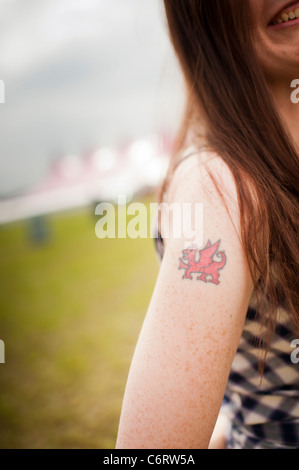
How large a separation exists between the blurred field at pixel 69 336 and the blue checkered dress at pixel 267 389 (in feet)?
7.44

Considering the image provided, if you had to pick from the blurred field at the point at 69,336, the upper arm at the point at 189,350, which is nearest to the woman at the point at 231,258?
the upper arm at the point at 189,350

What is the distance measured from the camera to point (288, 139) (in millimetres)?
1015

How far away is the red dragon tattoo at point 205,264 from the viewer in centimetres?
80

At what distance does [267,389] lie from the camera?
1060mm

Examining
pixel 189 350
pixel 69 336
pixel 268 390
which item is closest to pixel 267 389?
pixel 268 390

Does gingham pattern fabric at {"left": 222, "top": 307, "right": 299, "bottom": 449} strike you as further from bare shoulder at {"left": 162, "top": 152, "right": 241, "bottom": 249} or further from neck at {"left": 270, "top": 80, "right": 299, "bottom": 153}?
neck at {"left": 270, "top": 80, "right": 299, "bottom": 153}

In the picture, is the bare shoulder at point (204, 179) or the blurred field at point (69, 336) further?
the blurred field at point (69, 336)

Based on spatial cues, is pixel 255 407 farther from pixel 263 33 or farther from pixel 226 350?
pixel 263 33

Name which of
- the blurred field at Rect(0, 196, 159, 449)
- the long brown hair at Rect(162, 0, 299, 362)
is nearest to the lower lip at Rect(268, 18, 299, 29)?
the long brown hair at Rect(162, 0, 299, 362)

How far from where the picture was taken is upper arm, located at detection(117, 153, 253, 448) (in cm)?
77

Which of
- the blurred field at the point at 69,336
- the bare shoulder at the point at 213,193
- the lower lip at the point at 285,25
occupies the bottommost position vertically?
the blurred field at the point at 69,336

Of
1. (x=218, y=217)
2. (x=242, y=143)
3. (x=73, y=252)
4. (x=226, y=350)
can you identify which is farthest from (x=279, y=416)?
(x=73, y=252)

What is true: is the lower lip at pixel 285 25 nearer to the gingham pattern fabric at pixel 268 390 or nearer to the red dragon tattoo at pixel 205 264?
the red dragon tattoo at pixel 205 264

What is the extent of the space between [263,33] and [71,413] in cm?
353
